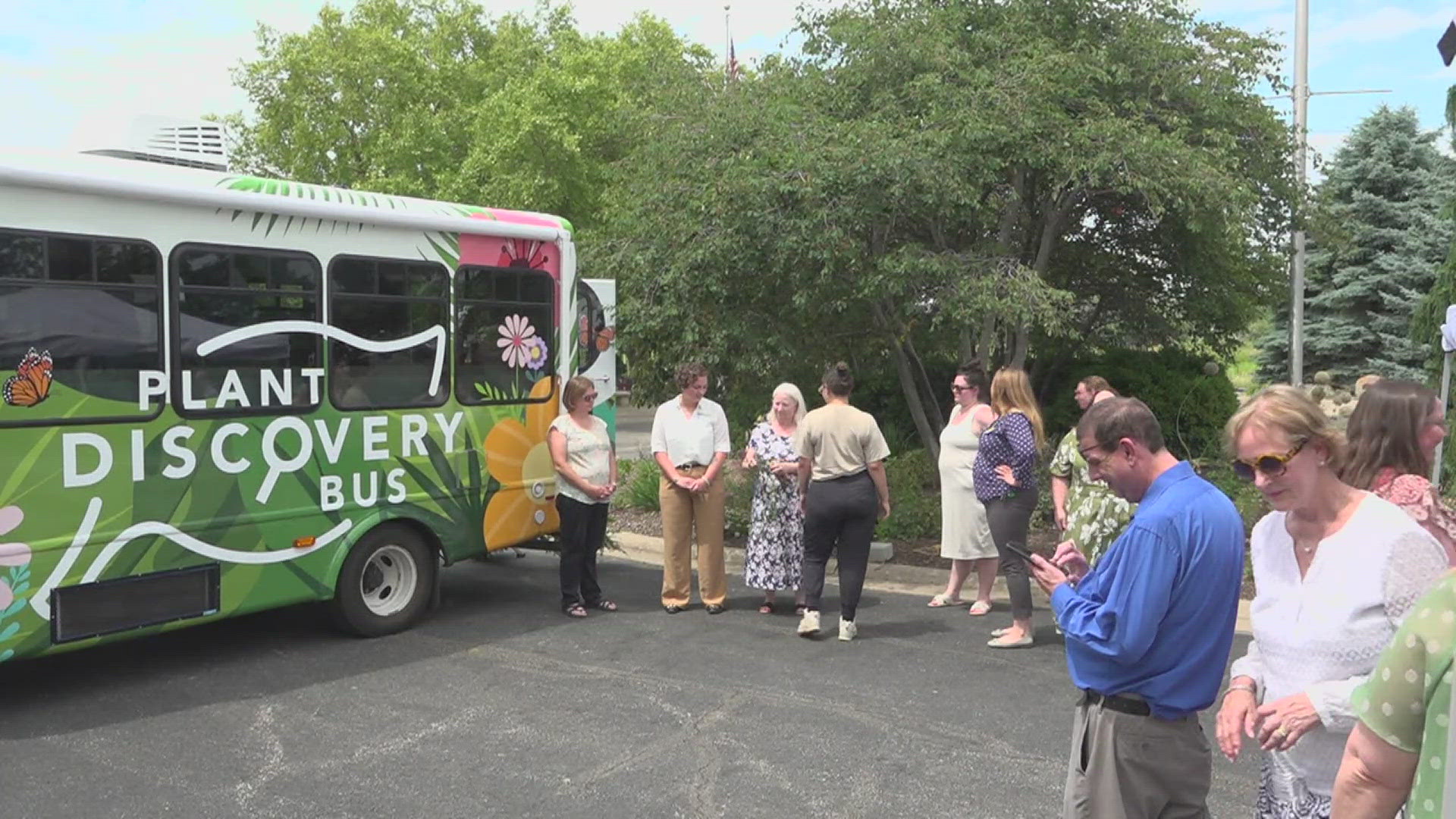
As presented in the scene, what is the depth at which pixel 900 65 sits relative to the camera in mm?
10781

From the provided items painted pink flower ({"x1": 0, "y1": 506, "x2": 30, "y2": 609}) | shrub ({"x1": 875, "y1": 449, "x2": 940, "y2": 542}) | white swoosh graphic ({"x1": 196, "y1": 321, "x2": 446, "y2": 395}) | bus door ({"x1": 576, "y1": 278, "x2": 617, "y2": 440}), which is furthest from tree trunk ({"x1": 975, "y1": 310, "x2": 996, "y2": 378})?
painted pink flower ({"x1": 0, "y1": 506, "x2": 30, "y2": 609})

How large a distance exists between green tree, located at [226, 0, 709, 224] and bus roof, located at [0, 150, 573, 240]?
17527 mm

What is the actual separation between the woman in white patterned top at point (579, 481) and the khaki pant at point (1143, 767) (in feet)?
16.6

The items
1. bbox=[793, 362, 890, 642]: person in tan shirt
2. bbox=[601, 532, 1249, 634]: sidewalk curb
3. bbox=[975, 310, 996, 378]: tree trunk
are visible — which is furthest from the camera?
bbox=[975, 310, 996, 378]: tree trunk

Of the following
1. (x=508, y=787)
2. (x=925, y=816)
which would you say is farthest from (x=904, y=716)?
(x=508, y=787)

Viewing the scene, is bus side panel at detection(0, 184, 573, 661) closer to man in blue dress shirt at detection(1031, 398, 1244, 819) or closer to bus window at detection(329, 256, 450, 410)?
bus window at detection(329, 256, 450, 410)

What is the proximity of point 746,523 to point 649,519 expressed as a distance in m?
1.38

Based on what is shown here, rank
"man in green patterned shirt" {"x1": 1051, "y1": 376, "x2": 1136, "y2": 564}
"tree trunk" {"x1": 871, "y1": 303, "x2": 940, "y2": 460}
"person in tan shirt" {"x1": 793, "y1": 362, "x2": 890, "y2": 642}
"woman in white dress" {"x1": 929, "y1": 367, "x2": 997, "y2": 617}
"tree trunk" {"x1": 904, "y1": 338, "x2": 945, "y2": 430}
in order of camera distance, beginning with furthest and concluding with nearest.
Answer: "tree trunk" {"x1": 904, "y1": 338, "x2": 945, "y2": 430} < "tree trunk" {"x1": 871, "y1": 303, "x2": 940, "y2": 460} < "woman in white dress" {"x1": 929, "y1": 367, "x2": 997, "y2": 617} < "person in tan shirt" {"x1": 793, "y1": 362, "x2": 890, "y2": 642} < "man in green patterned shirt" {"x1": 1051, "y1": 376, "x2": 1136, "y2": 564}

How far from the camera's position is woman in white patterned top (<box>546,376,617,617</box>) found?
24.9 feet

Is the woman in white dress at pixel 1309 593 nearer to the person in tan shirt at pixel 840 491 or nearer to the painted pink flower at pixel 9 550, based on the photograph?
the person in tan shirt at pixel 840 491

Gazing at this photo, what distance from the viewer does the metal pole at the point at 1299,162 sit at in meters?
12.8

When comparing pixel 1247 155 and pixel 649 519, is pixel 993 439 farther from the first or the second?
pixel 1247 155

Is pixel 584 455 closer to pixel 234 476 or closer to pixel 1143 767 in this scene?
pixel 234 476

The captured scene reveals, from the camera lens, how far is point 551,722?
5.49 meters
